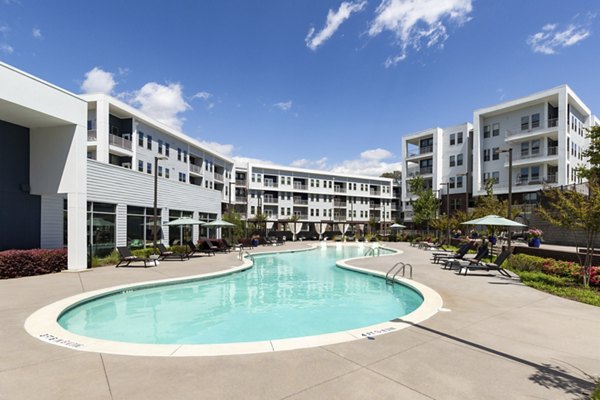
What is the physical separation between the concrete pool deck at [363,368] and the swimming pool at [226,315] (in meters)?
0.37

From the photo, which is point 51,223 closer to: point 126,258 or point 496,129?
point 126,258

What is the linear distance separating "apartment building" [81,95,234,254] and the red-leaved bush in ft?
9.31

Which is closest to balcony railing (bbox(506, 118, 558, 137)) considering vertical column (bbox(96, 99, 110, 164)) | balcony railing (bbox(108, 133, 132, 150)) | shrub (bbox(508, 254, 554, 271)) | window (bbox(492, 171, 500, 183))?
window (bbox(492, 171, 500, 183))

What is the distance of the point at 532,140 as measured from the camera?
1551 inches

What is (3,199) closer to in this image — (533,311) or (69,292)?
(69,292)

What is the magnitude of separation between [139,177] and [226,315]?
15.4 metres

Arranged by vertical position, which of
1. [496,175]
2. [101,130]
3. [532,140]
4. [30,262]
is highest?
[532,140]

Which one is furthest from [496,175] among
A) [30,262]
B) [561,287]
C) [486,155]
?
[30,262]

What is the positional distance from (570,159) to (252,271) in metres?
39.6

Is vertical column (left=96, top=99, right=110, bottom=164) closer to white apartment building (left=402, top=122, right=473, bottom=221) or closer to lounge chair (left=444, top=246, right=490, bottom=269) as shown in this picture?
lounge chair (left=444, top=246, right=490, bottom=269)

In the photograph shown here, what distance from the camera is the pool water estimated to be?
802cm

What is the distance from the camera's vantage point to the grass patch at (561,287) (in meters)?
9.62

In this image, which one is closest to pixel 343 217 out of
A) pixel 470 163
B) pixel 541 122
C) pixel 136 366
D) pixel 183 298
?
pixel 470 163

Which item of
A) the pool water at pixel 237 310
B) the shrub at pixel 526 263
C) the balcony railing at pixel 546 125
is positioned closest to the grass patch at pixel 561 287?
the shrub at pixel 526 263
